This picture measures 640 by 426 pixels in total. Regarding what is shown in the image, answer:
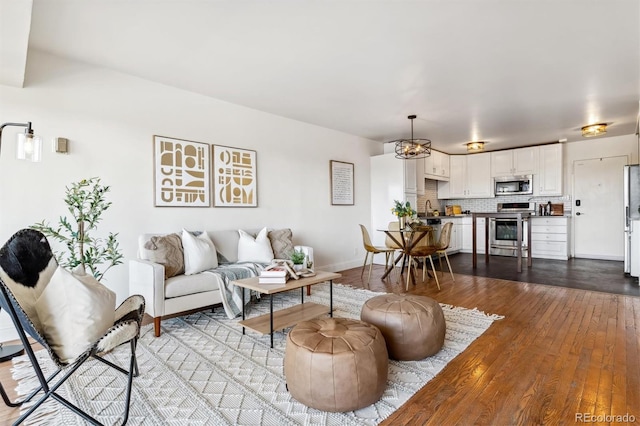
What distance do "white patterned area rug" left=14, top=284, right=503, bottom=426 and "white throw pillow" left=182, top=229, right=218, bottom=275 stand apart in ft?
1.83

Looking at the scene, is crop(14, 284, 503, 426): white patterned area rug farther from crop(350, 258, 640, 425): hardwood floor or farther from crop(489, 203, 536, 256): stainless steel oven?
crop(489, 203, 536, 256): stainless steel oven

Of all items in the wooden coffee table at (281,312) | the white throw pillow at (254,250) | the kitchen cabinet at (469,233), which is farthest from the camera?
the kitchen cabinet at (469,233)

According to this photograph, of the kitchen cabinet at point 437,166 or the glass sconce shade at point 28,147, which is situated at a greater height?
the kitchen cabinet at point 437,166

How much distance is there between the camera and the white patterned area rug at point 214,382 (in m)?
1.66

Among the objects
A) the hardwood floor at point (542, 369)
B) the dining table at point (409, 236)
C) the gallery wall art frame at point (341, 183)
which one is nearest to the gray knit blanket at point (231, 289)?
the hardwood floor at point (542, 369)

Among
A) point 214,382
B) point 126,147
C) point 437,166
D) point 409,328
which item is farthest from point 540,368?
point 437,166

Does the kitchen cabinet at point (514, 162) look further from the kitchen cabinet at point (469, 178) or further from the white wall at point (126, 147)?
the white wall at point (126, 147)

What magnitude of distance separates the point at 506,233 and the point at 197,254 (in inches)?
255

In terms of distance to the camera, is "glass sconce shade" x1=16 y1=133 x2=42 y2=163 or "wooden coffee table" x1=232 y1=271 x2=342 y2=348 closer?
"glass sconce shade" x1=16 y1=133 x2=42 y2=163

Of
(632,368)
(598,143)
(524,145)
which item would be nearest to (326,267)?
(632,368)

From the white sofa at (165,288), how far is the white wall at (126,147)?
35cm

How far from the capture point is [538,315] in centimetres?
316

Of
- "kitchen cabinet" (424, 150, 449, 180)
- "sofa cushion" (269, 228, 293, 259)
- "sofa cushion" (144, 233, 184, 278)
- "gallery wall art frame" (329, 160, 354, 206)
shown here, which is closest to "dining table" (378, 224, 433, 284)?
"gallery wall art frame" (329, 160, 354, 206)

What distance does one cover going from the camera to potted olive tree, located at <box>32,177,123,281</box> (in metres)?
2.71
